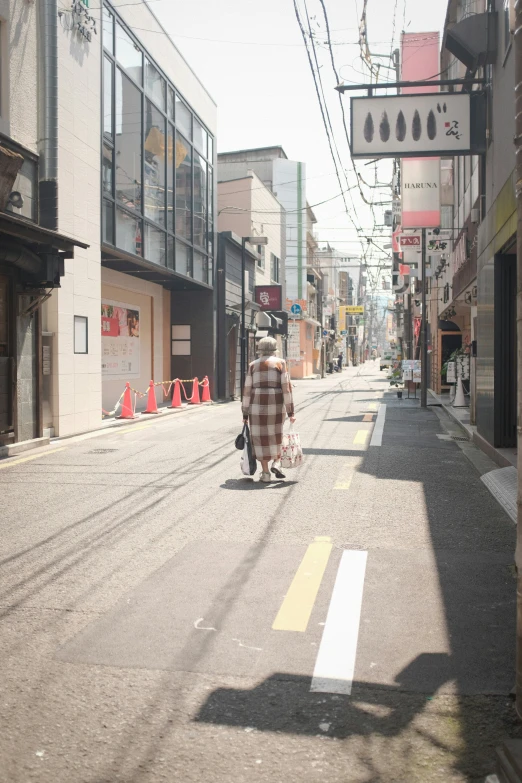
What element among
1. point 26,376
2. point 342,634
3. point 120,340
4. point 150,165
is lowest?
point 342,634

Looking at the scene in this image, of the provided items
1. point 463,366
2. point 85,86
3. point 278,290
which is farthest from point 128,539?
point 278,290

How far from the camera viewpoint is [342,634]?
4148 millimetres

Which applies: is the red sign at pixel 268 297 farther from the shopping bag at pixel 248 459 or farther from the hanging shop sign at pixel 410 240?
the shopping bag at pixel 248 459

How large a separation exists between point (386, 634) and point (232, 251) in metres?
25.6

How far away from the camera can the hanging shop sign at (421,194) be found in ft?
67.8

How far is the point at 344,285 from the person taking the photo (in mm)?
118375

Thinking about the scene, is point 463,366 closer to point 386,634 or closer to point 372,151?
point 372,151

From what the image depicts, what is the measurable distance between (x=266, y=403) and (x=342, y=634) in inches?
196

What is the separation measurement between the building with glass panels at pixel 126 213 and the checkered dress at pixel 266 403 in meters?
6.28

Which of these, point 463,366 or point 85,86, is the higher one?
point 85,86

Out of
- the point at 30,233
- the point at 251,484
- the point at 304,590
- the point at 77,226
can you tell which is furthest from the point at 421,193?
the point at 304,590

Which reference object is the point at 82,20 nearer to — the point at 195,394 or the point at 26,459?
the point at 26,459

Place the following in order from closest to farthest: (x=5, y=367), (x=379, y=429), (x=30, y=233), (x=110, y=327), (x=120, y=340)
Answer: (x=30, y=233) < (x=5, y=367) < (x=379, y=429) < (x=110, y=327) < (x=120, y=340)

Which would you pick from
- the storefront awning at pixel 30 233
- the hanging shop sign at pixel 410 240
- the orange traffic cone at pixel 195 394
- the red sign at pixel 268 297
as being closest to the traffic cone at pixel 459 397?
the hanging shop sign at pixel 410 240
